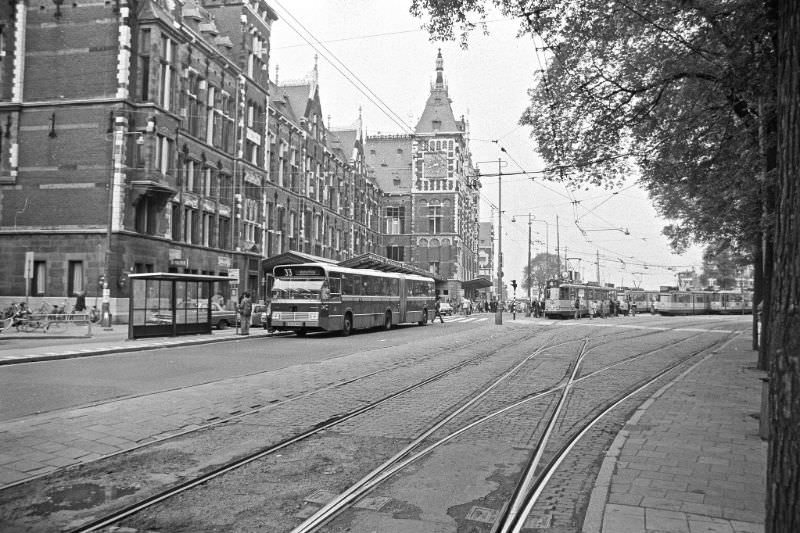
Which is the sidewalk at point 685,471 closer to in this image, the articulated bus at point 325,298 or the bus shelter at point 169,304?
the articulated bus at point 325,298

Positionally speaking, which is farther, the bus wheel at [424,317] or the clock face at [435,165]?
the clock face at [435,165]

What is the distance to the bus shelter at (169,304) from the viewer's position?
21641 millimetres

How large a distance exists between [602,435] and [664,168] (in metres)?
9.65

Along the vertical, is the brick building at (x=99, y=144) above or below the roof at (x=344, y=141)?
below

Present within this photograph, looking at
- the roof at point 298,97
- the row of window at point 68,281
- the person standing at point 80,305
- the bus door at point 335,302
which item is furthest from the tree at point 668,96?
the roof at point 298,97

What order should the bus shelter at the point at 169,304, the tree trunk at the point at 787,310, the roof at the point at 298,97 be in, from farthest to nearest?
the roof at the point at 298,97 < the bus shelter at the point at 169,304 < the tree trunk at the point at 787,310

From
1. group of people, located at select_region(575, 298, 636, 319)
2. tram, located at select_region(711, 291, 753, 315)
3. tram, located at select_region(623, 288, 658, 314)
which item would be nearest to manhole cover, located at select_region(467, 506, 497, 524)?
group of people, located at select_region(575, 298, 636, 319)

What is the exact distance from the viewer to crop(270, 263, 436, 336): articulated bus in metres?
24.6

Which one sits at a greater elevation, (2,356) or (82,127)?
(82,127)

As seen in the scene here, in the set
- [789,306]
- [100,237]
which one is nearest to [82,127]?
[100,237]

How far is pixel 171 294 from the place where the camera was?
75.6 feet

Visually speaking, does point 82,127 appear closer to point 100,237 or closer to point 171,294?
point 100,237

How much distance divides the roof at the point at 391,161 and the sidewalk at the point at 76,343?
6254 cm

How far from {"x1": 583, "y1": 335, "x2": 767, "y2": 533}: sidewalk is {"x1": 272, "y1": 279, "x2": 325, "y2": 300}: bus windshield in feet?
52.8
